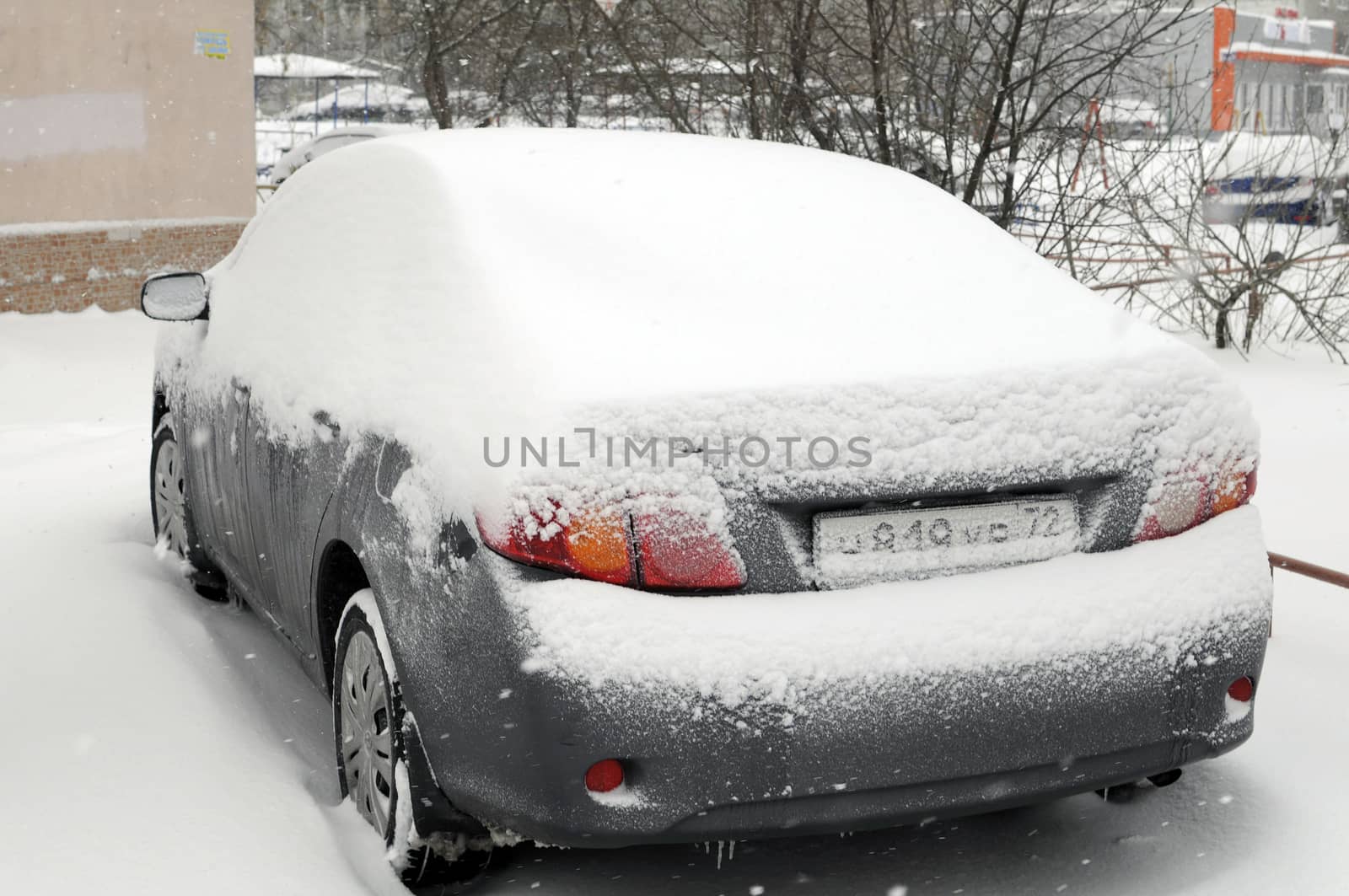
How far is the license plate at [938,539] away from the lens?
2.47 m

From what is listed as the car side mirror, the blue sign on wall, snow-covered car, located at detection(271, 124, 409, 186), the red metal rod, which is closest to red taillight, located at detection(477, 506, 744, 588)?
the car side mirror

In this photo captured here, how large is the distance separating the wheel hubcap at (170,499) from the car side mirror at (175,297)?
55 centimetres

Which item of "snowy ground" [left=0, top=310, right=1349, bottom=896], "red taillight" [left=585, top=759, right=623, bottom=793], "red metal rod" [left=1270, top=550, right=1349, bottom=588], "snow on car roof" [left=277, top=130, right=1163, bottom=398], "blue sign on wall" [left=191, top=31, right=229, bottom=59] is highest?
"blue sign on wall" [left=191, top=31, right=229, bottom=59]

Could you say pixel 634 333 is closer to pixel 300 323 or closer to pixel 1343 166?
pixel 300 323

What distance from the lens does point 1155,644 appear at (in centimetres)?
258

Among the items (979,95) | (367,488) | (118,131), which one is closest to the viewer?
(367,488)

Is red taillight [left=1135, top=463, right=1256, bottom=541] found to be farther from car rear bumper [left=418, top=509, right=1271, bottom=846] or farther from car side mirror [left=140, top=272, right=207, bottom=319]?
car side mirror [left=140, top=272, right=207, bottom=319]

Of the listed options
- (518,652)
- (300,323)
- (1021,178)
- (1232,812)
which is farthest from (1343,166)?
(518,652)

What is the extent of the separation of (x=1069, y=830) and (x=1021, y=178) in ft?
17.8

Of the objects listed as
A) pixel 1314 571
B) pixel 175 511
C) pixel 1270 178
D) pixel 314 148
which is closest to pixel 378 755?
pixel 175 511

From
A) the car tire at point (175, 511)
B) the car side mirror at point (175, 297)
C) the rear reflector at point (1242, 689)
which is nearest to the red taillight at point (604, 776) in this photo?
the rear reflector at point (1242, 689)

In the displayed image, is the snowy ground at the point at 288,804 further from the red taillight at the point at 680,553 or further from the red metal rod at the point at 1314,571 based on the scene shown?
the red taillight at the point at 680,553

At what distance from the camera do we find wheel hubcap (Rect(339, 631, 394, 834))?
2.83m

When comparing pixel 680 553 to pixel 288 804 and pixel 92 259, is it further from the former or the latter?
pixel 92 259
